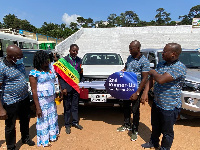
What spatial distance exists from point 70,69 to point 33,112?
198 cm

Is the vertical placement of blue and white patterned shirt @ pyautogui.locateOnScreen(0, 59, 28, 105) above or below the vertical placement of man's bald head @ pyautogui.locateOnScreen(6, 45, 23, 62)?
below

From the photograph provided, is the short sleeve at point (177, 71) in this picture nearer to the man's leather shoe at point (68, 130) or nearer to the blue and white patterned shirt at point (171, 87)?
the blue and white patterned shirt at point (171, 87)

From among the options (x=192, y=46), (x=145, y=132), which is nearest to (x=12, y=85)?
(x=145, y=132)

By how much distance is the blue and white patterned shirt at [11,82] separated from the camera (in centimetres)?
251

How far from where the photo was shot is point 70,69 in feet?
11.4

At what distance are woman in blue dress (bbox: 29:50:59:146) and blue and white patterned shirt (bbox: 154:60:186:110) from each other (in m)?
1.83

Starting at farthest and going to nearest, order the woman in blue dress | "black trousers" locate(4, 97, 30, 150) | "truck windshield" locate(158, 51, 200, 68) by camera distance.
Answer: "truck windshield" locate(158, 51, 200, 68) → the woman in blue dress → "black trousers" locate(4, 97, 30, 150)

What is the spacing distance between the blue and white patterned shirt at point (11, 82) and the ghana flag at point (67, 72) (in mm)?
772

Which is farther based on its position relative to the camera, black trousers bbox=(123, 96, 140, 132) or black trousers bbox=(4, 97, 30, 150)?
black trousers bbox=(123, 96, 140, 132)

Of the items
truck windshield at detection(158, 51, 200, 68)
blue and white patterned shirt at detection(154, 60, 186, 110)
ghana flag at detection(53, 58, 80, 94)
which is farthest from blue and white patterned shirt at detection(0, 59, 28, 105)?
truck windshield at detection(158, 51, 200, 68)

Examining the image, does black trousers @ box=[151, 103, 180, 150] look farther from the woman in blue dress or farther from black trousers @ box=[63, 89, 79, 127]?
the woman in blue dress

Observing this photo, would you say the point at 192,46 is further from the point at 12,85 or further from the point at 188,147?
the point at 12,85

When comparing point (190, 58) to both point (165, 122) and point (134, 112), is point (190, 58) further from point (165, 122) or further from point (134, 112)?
point (165, 122)

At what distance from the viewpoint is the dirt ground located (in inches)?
120
